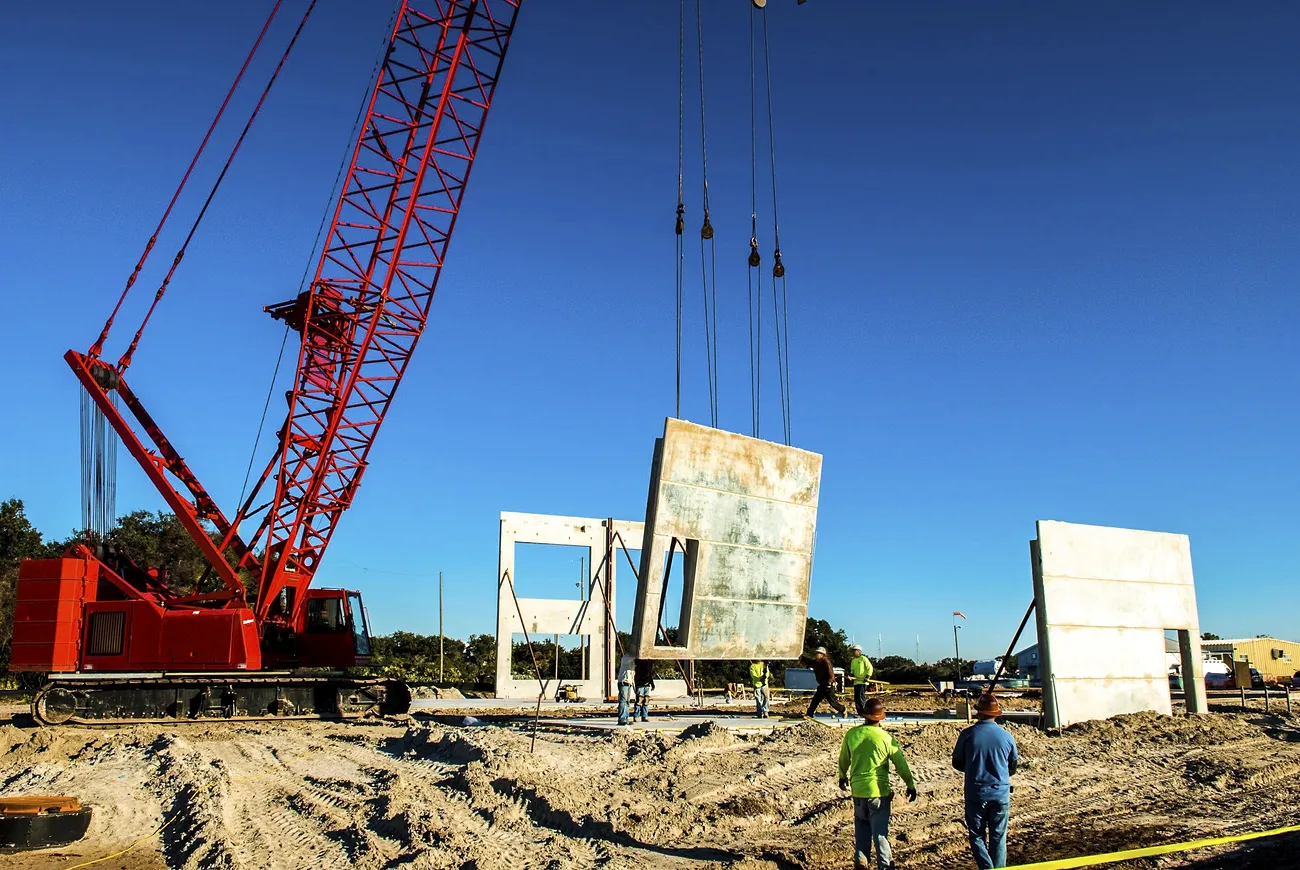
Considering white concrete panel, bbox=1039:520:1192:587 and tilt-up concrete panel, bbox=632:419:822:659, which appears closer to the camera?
tilt-up concrete panel, bbox=632:419:822:659

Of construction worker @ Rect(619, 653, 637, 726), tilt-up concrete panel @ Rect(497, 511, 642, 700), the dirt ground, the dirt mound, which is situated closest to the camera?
the dirt ground

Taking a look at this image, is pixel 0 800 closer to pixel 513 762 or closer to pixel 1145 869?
pixel 513 762

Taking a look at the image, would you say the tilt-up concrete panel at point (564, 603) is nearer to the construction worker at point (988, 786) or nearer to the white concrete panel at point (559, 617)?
the white concrete panel at point (559, 617)

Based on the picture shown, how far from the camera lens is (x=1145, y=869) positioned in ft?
24.8

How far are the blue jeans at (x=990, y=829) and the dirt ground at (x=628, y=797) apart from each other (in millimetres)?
894

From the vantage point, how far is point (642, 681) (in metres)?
16.2

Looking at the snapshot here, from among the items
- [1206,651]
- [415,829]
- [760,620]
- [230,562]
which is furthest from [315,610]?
[1206,651]

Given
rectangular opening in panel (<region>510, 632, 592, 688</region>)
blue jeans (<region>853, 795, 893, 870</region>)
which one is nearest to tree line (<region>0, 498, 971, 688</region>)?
rectangular opening in panel (<region>510, 632, 592, 688</region>)

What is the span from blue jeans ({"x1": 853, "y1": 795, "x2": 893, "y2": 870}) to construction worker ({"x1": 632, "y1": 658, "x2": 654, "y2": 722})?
7606mm

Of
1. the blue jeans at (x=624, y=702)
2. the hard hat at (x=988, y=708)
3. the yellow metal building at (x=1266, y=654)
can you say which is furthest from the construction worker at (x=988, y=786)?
the yellow metal building at (x=1266, y=654)

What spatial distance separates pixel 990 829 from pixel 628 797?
13.8 ft

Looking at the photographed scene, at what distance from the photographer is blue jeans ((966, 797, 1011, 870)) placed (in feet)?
23.5

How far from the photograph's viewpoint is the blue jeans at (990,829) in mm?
7160

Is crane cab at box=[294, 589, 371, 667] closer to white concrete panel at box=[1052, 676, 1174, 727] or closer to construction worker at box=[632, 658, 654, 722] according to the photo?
construction worker at box=[632, 658, 654, 722]
